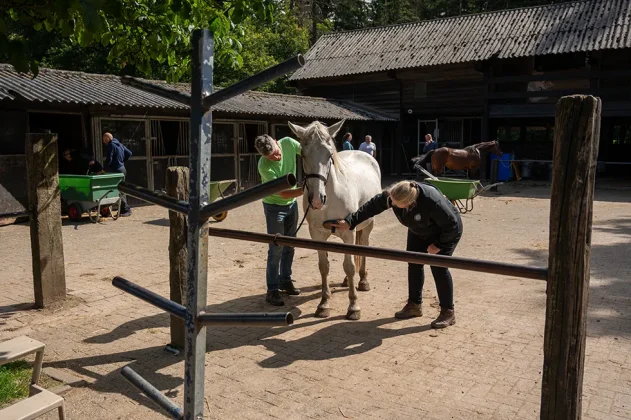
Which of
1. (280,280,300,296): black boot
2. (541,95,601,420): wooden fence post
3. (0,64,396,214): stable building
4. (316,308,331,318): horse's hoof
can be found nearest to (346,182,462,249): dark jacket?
(316,308,331,318): horse's hoof

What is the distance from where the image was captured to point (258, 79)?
5.26 feet

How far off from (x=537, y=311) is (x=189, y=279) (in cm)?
428

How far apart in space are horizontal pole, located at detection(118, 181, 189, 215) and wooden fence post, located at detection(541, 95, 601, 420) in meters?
1.35

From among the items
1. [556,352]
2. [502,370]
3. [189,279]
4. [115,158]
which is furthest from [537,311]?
[115,158]

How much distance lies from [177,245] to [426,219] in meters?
2.11

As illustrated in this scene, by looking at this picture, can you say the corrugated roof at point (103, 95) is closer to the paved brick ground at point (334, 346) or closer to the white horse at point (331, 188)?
the paved brick ground at point (334, 346)

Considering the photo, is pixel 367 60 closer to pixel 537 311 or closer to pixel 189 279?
pixel 537 311

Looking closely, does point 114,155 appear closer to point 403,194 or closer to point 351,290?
point 351,290

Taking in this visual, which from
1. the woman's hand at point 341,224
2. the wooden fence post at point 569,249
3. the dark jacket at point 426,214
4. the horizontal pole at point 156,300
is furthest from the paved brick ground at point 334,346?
the horizontal pole at point 156,300

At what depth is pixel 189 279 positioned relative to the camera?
68.8 inches

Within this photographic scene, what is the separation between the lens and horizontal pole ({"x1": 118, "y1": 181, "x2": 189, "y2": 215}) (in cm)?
179

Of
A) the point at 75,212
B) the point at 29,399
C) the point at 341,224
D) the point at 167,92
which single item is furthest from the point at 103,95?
the point at 167,92

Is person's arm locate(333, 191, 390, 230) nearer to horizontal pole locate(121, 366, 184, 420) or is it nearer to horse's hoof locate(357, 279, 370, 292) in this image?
horse's hoof locate(357, 279, 370, 292)

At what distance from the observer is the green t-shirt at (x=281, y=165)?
5.11 metres
